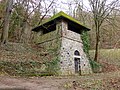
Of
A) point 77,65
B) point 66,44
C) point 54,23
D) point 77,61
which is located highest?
point 54,23

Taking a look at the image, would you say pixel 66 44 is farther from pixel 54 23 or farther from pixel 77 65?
pixel 54 23

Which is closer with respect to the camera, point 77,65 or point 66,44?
point 66,44

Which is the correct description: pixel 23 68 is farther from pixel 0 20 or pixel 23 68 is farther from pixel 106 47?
pixel 106 47

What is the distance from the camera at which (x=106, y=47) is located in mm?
28969

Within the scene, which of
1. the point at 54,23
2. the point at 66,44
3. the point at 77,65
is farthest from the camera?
the point at 54,23

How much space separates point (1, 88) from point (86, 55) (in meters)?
12.5

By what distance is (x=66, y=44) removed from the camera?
16406mm

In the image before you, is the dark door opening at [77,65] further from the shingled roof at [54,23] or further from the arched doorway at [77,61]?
the shingled roof at [54,23]

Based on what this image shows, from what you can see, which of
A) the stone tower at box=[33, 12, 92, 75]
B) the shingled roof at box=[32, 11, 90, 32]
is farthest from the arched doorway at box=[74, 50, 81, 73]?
the shingled roof at box=[32, 11, 90, 32]

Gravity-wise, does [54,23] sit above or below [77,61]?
above

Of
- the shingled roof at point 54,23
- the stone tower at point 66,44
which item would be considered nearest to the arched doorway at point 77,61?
the stone tower at point 66,44

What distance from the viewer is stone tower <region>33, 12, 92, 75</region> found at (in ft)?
52.0

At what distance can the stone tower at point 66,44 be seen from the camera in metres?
15.8

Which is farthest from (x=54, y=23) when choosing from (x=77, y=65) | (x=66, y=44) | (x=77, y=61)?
(x=77, y=65)
